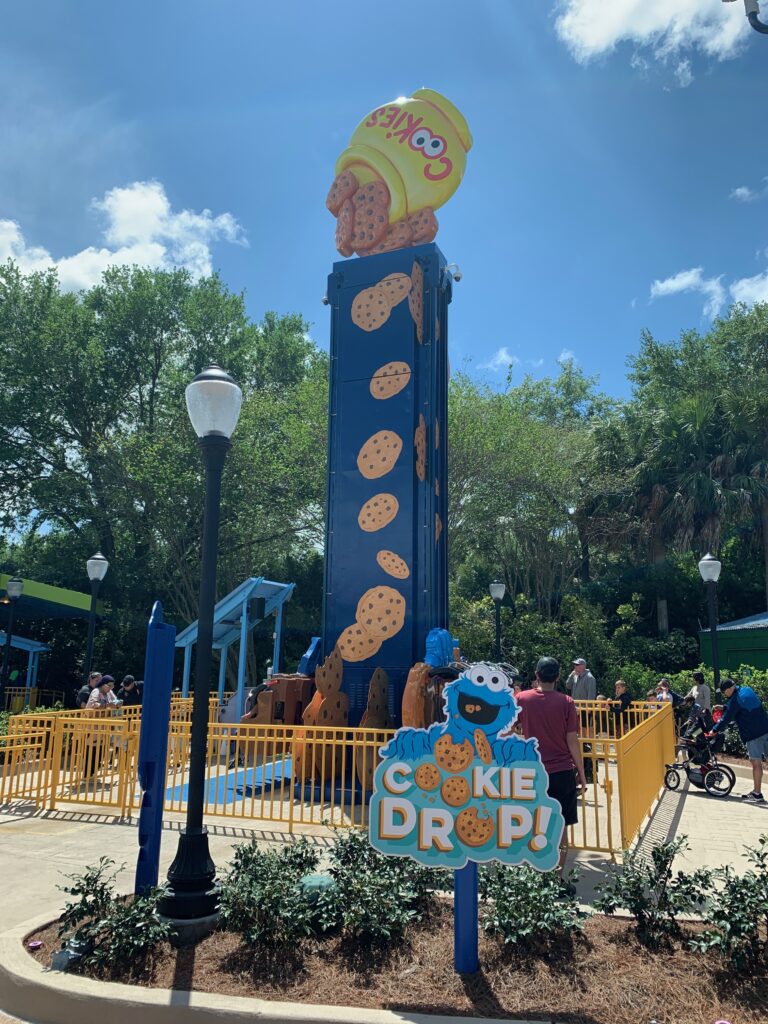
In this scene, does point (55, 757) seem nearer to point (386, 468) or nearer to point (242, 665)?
point (242, 665)

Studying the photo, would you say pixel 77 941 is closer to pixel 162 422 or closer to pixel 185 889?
pixel 185 889

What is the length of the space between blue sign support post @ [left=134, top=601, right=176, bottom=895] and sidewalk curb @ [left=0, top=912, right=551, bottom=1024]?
101 centimetres

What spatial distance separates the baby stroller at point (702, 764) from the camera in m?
10.0

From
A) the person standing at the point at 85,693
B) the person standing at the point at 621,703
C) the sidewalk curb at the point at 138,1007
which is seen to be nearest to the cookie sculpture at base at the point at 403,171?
the person standing at the point at 621,703

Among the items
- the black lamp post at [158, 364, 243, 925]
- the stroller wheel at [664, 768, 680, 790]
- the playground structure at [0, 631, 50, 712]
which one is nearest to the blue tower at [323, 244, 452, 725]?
the stroller wheel at [664, 768, 680, 790]

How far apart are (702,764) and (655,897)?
6.30 m

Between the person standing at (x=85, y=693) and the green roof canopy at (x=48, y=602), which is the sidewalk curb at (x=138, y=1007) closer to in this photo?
the person standing at (x=85, y=693)

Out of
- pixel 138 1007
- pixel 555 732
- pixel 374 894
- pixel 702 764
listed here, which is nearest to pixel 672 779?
pixel 702 764

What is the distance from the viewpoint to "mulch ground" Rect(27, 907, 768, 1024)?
361 centimetres

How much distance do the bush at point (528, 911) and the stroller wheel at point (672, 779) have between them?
680 centimetres

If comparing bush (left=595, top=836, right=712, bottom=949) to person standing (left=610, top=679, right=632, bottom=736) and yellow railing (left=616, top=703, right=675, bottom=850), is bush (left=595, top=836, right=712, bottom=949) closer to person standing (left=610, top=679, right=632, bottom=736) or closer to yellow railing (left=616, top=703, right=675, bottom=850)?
yellow railing (left=616, top=703, right=675, bottom=850)

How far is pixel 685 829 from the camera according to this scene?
26.5 ft

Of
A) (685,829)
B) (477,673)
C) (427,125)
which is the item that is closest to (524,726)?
(477,673)

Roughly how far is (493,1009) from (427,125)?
13.3 m
